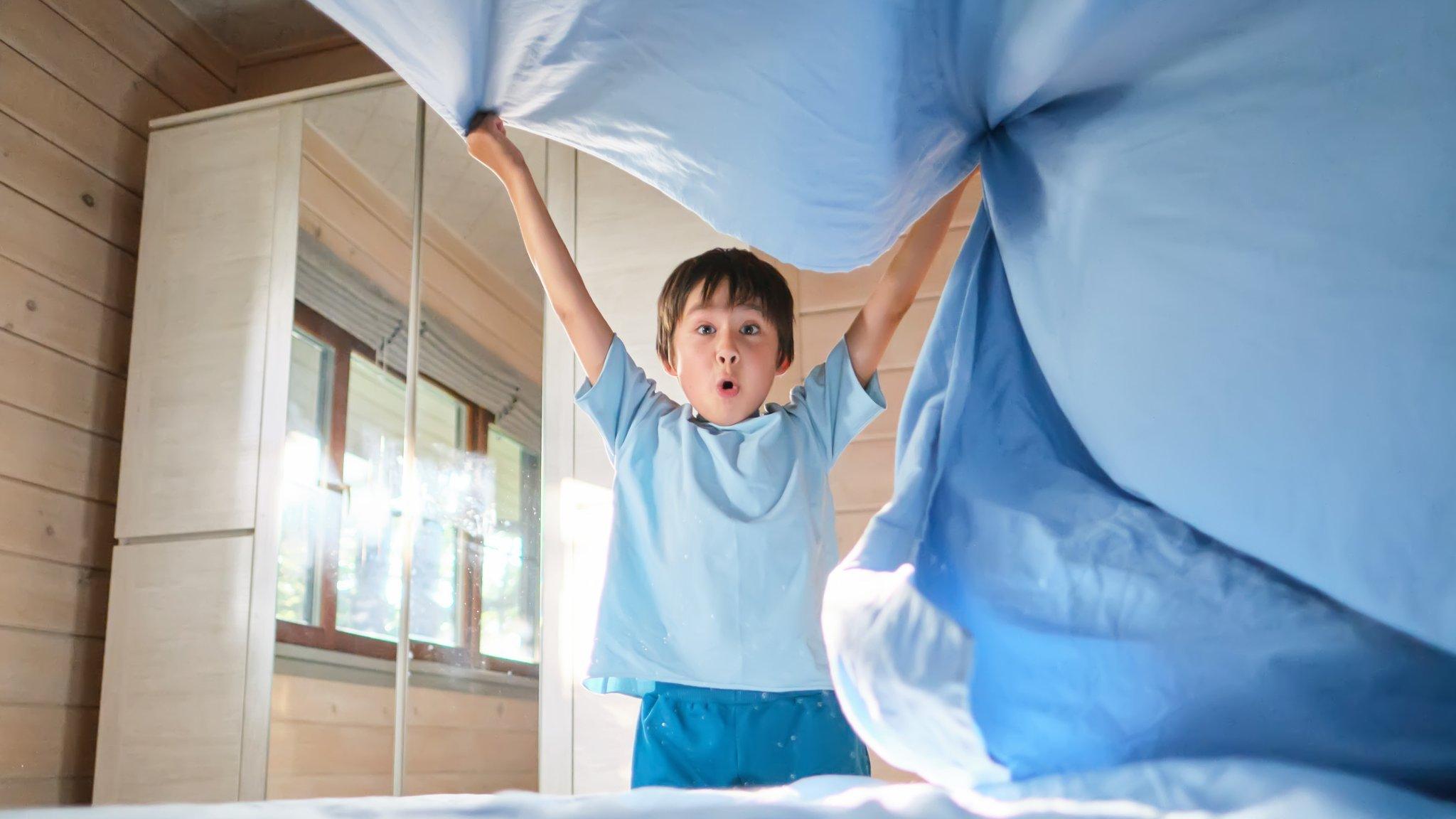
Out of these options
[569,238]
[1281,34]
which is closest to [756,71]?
[1281,34]

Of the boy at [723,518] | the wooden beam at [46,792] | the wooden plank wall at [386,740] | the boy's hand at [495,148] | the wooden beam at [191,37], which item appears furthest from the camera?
the wooden beam at [191,37]

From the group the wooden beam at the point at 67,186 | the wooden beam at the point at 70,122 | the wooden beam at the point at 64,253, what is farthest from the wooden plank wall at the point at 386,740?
the wooden beam at the point at 70,122

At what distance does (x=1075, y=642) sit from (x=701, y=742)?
690mm

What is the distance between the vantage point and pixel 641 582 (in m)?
1.10

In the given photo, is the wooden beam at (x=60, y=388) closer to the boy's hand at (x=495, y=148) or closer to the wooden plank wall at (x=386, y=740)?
the wooden plank wall at (x=386, y=740)

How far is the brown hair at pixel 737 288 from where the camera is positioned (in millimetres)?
1231

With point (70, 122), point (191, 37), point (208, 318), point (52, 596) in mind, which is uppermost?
point (191, 37)

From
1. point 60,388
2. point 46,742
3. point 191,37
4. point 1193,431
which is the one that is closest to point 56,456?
point 60,388

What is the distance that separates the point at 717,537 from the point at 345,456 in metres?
1.34

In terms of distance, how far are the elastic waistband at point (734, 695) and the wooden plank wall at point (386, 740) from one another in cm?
101

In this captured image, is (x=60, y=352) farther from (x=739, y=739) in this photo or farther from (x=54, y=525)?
(x=739, y=739)

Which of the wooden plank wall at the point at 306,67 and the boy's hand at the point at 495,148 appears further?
the wooden plank wall at the point at 306,67

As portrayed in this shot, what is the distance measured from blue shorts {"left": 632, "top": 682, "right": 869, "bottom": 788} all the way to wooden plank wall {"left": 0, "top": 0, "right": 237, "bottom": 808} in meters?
1.72

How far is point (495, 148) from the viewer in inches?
38.2
